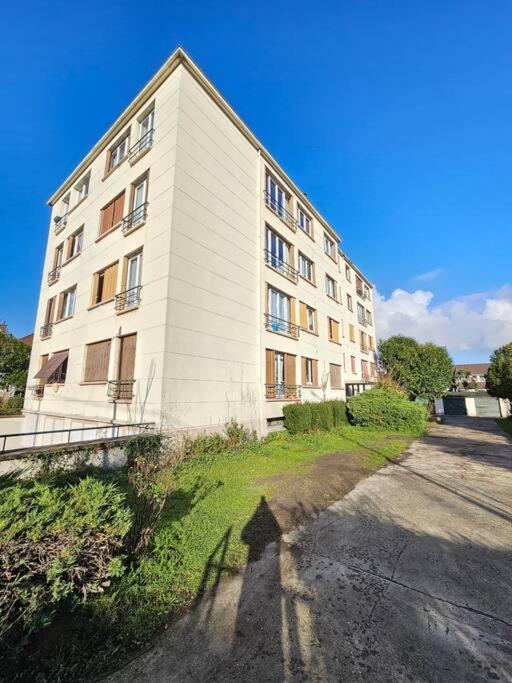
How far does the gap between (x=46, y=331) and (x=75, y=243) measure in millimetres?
5173

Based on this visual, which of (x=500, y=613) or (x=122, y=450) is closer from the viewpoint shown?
(x=500, y=613)

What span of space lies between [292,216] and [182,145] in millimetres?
8884

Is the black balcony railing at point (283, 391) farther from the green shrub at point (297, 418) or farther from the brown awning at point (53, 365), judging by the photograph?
the brown awning at point (53, 365)

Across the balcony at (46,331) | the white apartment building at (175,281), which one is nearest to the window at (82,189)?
the white apartment building at (175,281)

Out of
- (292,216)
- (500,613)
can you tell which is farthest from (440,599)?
(292,216)

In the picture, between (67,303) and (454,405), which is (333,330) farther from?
(454,405)

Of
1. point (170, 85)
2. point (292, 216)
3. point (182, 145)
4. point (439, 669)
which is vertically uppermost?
point (170, 85)

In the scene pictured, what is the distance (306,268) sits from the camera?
19.9m

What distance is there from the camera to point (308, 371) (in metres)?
18.0

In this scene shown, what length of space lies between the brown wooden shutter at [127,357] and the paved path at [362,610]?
806 cm

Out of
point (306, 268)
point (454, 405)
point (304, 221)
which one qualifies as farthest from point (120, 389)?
point (454, 405)

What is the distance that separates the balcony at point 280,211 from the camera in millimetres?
16609

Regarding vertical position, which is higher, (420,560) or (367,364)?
(367,364)

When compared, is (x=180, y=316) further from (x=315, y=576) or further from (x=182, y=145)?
(x=315, y=576)
